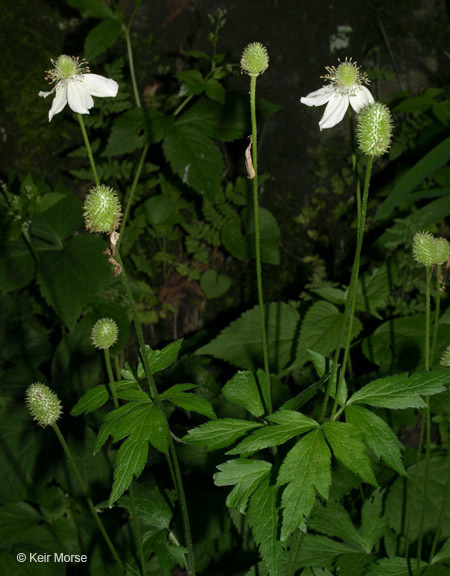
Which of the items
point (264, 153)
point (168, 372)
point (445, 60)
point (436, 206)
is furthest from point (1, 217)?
point (445, 60)

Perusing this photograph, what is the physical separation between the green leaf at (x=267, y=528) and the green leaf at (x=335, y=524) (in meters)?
0.64

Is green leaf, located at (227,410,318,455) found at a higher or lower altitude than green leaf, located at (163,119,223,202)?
lower

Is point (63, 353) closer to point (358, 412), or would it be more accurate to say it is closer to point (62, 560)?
point (62, 560)

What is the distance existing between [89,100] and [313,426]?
1.02 metres

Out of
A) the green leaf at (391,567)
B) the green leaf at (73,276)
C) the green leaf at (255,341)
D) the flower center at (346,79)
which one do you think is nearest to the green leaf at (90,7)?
the green leaf at (73,276)

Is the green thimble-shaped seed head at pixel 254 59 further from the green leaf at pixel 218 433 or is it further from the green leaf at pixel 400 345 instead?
the green leaf at pixel 400 345

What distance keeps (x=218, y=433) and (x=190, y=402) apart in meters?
0.13

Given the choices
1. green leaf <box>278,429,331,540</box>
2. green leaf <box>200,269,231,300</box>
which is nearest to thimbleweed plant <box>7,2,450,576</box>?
green leaf <box>278,429,331,540</box>

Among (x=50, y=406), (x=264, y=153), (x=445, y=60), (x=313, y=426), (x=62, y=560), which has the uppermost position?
(x=445, y=60)

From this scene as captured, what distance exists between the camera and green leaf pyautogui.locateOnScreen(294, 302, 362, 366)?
237 cm

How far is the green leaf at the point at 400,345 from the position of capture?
95.3 inches

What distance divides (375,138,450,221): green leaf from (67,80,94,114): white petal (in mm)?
1379

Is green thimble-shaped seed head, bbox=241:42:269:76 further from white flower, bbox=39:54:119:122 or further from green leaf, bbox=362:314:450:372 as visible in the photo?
green leaf, bbox=362:314:450:372

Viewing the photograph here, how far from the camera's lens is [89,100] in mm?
1391
